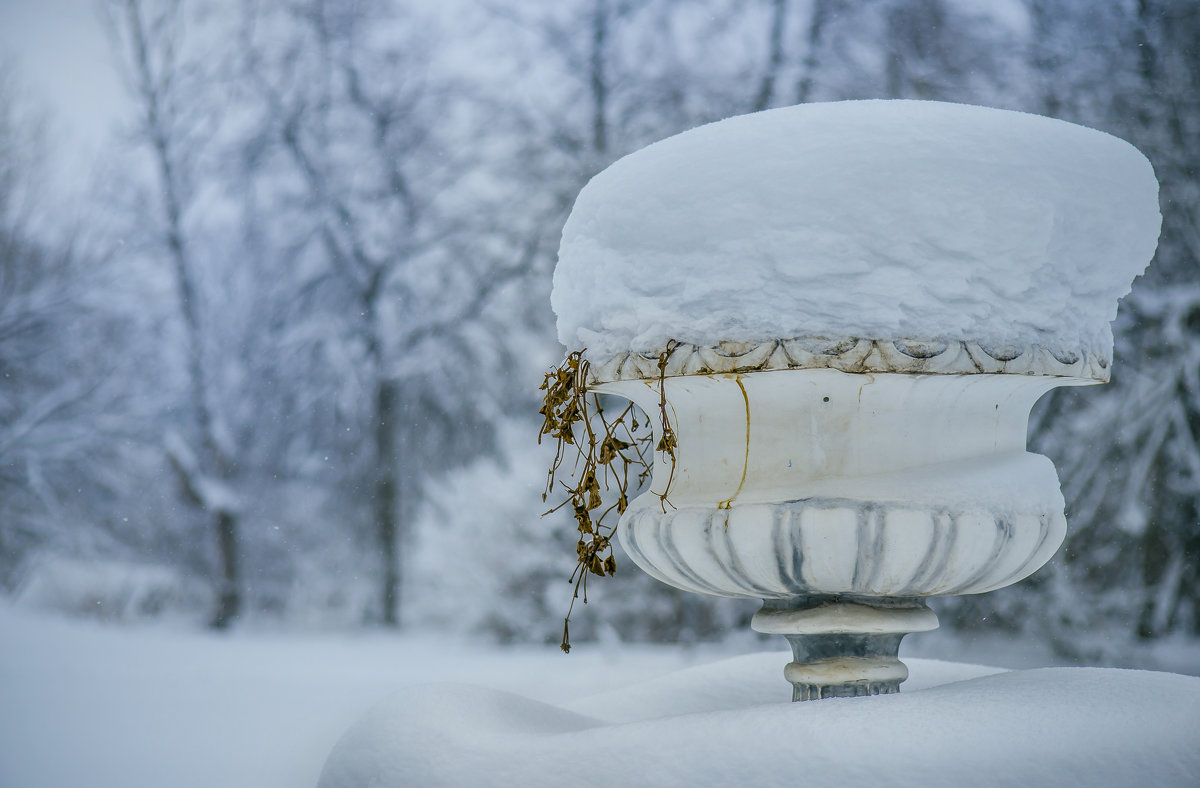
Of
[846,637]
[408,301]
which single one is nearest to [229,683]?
[408,301]

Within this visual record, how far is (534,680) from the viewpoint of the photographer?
2875 millimetres

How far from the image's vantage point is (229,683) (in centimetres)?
293

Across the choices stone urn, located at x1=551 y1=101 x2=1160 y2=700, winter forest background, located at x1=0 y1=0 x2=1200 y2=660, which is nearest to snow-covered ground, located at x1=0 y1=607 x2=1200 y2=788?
winter forest background, located at x1=0 y1=0 x2=1200 y2=660

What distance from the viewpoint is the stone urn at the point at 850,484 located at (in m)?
0.89

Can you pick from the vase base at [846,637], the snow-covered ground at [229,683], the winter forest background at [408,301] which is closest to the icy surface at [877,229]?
the vase base at [846,637]

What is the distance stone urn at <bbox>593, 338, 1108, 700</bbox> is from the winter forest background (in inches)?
82.3

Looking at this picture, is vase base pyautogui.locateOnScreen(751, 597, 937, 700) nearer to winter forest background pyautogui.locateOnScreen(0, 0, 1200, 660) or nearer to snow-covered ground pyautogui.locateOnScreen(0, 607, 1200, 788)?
snow-covered ground pyautogui.locateOnScreen(0, 607, 1200, 788)

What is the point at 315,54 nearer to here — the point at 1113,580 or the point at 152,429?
the point at 152,429

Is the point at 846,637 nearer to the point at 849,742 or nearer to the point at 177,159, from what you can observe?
the point at 849,742

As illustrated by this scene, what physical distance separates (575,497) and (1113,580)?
2.49 metres

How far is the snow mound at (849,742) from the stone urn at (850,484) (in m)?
0.12

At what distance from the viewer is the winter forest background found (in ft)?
9.58

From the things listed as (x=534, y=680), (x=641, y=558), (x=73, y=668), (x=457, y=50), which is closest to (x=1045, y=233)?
A: (x=641, y=558)

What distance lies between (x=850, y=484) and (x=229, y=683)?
258cm
